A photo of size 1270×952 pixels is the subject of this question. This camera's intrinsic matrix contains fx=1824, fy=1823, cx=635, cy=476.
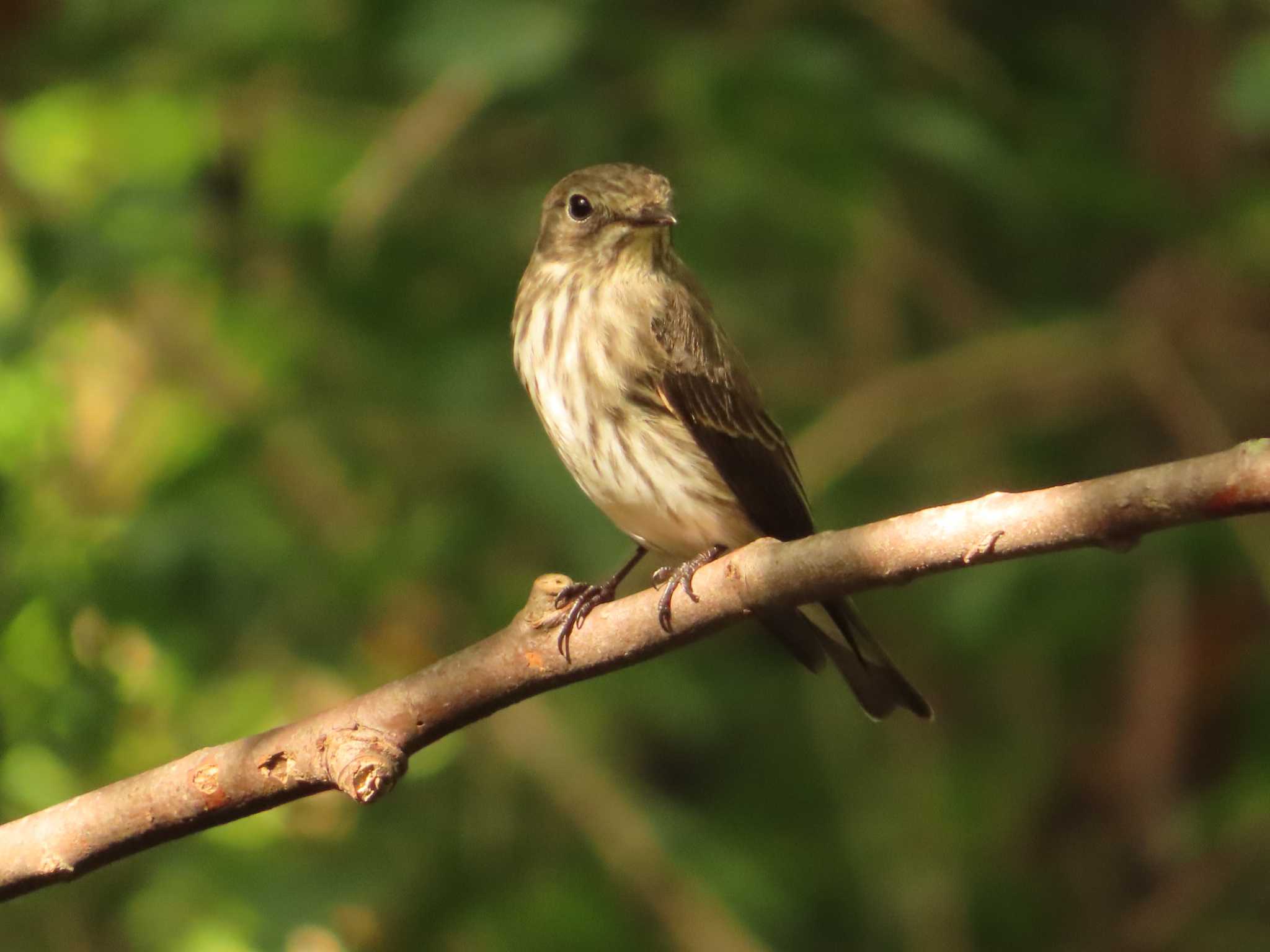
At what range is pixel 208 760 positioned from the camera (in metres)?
2.43

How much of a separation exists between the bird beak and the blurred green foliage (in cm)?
45

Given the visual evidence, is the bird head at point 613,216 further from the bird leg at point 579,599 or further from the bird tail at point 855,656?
the bird tail at point 855,656

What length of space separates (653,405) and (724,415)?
162 millimetres

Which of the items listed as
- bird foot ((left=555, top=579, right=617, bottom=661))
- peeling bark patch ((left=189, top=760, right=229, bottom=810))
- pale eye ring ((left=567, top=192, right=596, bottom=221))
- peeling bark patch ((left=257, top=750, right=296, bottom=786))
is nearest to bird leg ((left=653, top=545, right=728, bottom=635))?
bird foot ((left=555, top=579, right=617, bottom=661))

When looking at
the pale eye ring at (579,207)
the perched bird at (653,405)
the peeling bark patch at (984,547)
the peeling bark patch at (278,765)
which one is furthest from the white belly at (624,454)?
the peeling bark patch at (984,547)

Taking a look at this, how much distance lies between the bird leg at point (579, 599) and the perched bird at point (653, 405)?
1 cm

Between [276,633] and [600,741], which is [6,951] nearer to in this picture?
[276,633]

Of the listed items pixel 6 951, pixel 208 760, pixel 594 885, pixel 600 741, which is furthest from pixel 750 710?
pixel 208 760

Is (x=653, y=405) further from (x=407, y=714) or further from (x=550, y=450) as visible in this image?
(x=407, y=714)

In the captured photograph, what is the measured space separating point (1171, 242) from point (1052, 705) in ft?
4.86

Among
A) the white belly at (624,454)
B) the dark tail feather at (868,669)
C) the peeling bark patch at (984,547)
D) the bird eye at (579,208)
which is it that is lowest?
the peeling bark patch at (984,547)

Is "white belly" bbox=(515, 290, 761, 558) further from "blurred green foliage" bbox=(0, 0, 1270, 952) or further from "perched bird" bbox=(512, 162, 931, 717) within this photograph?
"blurred green foliage" bbox=(0, 0, 1270, 952)

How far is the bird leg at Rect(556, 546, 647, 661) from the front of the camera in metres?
2.47

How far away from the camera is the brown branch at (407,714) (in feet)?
7.26
